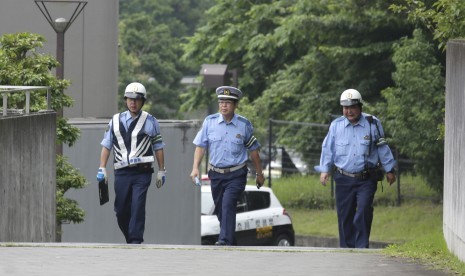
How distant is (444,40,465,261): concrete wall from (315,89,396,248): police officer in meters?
1.96

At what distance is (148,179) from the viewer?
50.5 feet

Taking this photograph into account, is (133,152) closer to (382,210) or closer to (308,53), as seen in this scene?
(382,210)

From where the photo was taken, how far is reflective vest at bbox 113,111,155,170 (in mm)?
15164

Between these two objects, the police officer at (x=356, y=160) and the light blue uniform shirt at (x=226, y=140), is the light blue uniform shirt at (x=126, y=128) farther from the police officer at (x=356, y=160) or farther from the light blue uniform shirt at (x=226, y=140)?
the police officer at (x=356, y=160)

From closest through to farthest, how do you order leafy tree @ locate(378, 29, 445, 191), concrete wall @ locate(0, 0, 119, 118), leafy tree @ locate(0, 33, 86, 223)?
leafy tree @ locate(0, 33, 86, 223) < concrete wall @ locate(0, 0, 119, 118) < leafy tree @ locate(378, 29, 445, 191)

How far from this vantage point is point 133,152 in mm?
15172

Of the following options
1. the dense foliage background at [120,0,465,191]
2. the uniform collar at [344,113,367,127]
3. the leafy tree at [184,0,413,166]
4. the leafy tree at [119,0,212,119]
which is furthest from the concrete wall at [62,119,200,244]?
the leafy tree at [119,0,212,119]

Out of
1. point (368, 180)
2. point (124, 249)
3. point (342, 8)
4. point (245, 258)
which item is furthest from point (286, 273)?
point (342, 8)

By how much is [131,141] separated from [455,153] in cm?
408

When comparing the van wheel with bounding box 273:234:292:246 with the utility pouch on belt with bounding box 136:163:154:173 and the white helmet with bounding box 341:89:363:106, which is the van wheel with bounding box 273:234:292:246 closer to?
the utility pouch on belt with bounding box 136:163:154:173

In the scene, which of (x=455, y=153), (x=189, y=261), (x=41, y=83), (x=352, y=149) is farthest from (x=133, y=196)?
(x=455, y=153)

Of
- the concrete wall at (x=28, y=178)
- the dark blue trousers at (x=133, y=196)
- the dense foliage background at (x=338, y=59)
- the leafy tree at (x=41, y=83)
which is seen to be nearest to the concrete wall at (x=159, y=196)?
the leafy tree at (x=41, y=83)

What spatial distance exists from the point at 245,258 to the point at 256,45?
3079 cm

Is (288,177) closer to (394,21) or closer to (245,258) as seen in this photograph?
(394,21)
